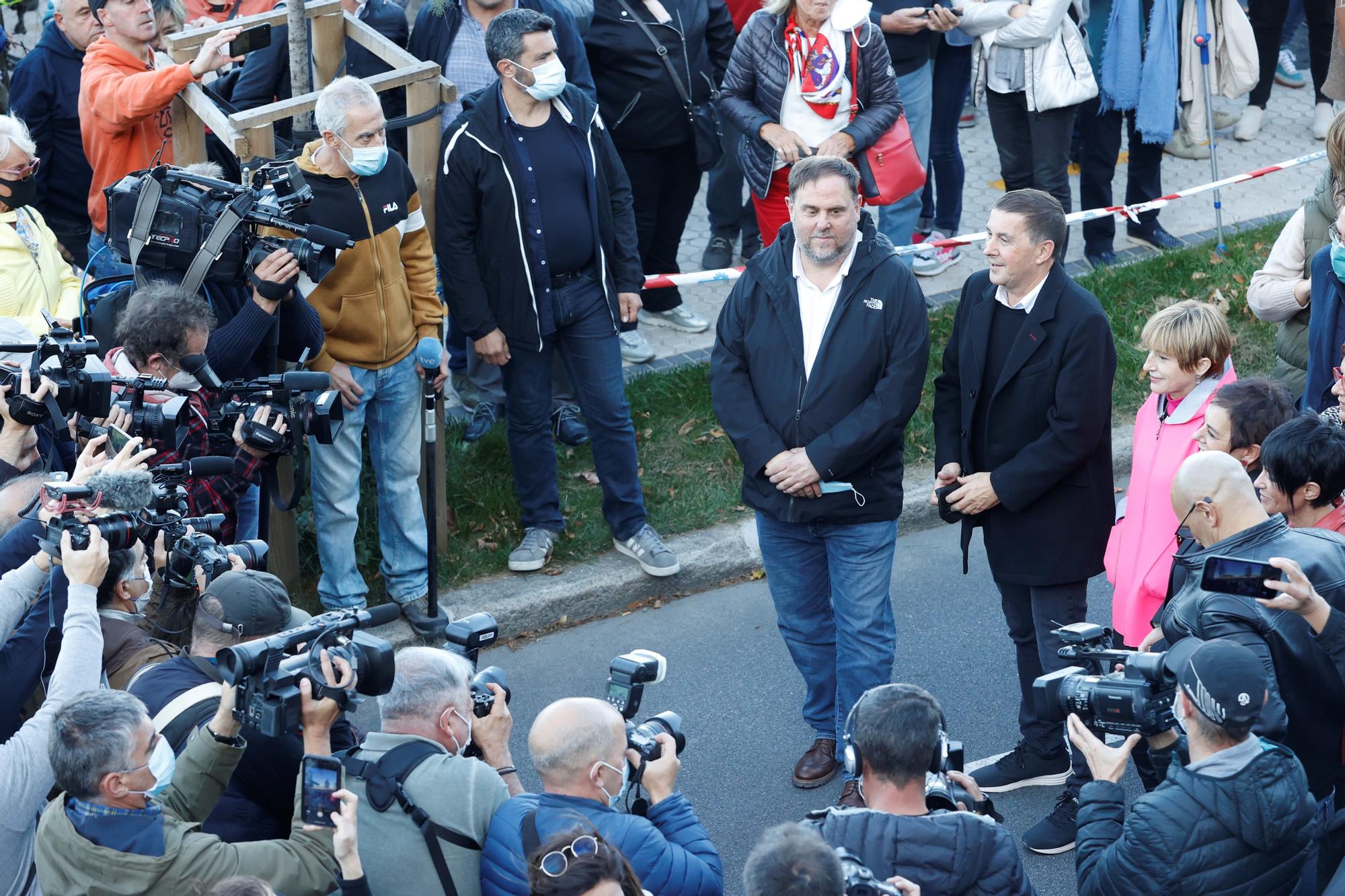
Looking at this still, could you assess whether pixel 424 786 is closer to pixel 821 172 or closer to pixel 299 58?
pixel 821 172

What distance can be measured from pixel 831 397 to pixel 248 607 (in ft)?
7.29

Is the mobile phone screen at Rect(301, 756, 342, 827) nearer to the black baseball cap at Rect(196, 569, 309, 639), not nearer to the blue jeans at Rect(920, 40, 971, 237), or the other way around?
the black baseball cap at Rect(196, 569, 309, 639)

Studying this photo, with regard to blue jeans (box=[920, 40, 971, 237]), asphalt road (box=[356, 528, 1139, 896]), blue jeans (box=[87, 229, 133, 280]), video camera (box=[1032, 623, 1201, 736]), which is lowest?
asphalt road (box=[356, 528, 1139, 896])

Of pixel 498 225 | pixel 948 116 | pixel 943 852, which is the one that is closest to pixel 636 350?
pixel 498 225

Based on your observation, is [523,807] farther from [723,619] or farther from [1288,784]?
[723,619]

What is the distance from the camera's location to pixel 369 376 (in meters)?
6.21

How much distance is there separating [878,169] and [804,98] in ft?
1.73

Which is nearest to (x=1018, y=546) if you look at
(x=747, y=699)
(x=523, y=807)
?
(x=747, y=699)

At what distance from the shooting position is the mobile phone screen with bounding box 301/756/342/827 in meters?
3.47

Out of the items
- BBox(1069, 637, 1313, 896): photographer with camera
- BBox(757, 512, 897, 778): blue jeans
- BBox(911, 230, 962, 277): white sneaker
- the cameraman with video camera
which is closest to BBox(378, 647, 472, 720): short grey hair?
the cameraman with video camera

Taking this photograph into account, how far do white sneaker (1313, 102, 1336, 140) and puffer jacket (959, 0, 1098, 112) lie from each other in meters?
3.51

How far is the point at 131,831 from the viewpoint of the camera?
11.1ft

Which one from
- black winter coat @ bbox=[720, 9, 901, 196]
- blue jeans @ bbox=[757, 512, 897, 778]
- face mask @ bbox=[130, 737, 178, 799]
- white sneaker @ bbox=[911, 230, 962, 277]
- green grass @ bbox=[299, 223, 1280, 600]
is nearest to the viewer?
face mask @ bbox=[130, 737, 178, 799]

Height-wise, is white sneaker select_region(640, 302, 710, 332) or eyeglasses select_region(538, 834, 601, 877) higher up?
eyeglasses select_region(538, 834, 601, 877)
